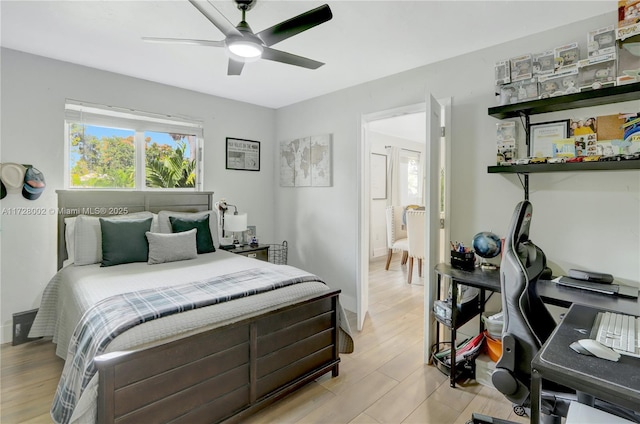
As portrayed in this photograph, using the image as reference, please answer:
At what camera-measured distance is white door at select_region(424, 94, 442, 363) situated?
7.99 ft

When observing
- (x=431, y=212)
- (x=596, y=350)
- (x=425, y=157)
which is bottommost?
(x=596, y=350)

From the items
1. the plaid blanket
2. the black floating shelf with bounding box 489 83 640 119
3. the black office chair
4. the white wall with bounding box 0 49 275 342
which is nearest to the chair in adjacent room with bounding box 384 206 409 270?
the black floating shelf with bounding box 489 83 640 119

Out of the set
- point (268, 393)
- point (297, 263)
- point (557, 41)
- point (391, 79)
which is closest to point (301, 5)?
point (391, 79)

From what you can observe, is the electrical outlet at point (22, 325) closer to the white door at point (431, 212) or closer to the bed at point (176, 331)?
the bed at point (176, 331)

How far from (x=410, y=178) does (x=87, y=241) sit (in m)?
5.84

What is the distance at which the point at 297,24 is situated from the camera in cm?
173

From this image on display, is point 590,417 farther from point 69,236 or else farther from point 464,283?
point 69,236

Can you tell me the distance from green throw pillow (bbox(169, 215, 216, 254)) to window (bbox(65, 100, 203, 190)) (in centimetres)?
69

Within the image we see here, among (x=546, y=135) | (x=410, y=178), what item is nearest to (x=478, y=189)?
(x=546, y=135)

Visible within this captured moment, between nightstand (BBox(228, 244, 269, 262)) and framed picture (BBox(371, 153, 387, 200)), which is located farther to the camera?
framed picture (BBox(371, 153, 387, 200))

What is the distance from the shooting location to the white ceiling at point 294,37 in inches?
79.8

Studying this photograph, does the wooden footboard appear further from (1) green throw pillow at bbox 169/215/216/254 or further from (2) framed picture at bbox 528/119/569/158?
(2) framed picture at bbox 528/119/569/158

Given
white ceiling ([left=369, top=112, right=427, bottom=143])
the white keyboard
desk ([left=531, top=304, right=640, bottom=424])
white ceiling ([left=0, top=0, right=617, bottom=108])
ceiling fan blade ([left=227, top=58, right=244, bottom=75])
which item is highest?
white ceiling ([left=369, top=112, right=427, bottom=143])

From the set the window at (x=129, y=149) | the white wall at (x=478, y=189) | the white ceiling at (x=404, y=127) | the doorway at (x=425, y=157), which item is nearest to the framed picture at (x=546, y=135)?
the white wall at (x=478, y=189)
